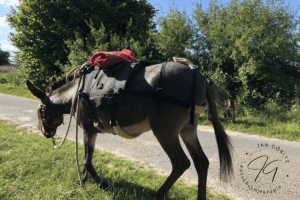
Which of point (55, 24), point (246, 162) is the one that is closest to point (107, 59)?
point (246, 162)

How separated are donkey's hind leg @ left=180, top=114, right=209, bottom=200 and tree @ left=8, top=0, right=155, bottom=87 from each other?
8710mm

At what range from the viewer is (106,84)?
2.30 metres

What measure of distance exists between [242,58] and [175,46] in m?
2.91

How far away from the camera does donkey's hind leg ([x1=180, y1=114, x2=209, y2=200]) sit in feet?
7.77

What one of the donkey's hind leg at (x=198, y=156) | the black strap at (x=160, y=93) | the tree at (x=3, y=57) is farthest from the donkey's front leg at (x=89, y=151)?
the tree at (x=3, y=57)

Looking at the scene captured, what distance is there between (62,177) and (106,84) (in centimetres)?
173

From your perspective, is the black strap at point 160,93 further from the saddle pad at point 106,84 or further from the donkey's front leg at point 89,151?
the donkey's front leg at point 89,151

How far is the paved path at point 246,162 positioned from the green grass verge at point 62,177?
377 mm

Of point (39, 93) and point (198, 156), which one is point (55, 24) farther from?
point (198, 156)

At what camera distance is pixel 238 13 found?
7.71 metres

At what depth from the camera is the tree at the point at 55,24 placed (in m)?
10.5

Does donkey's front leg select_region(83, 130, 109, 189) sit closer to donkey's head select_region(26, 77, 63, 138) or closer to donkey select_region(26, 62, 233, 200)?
donkey select_region(26, 62, 233, 200)

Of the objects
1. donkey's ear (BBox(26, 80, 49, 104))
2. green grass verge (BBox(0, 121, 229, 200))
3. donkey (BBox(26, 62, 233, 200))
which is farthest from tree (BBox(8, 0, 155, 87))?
donkey (BBox(26, 62, 233, 200))

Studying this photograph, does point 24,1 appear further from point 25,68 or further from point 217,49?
point 217,49
